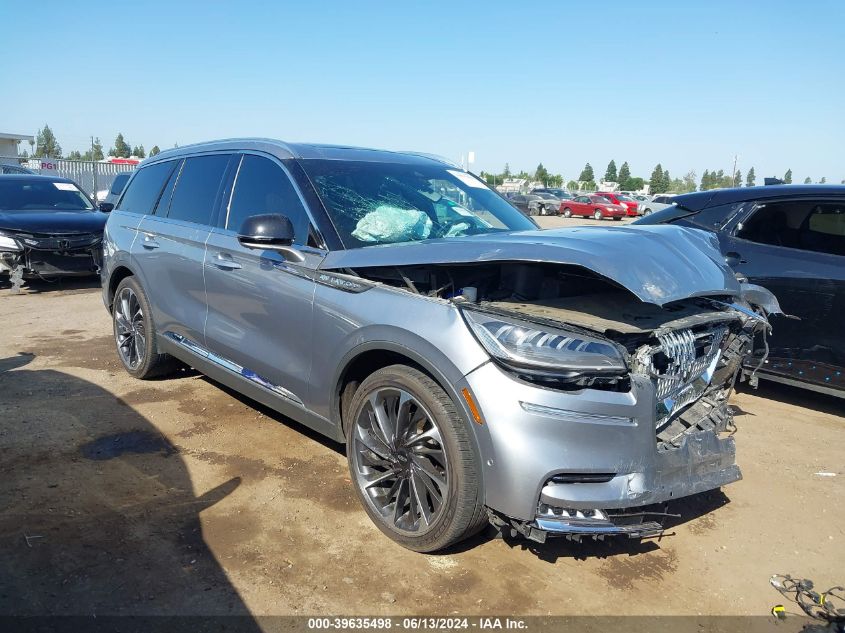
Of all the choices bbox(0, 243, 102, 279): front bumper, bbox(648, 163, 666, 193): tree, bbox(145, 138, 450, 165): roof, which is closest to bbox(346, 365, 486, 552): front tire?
bbox(145, 138, 450, 165): roof

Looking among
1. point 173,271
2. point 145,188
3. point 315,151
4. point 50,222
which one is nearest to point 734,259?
point 315,151

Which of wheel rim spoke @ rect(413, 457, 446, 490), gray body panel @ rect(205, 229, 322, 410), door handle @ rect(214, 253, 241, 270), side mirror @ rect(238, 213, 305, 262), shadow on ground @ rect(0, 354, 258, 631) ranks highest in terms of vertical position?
side mirror @ rect(238, 213, 305, 262)

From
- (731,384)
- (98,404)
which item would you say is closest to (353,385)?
(731,384)

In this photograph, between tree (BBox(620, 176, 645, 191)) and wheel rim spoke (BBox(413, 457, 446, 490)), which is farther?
tree (BBox(620, 176, 645, 191))

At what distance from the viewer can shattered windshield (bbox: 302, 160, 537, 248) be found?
144 inches

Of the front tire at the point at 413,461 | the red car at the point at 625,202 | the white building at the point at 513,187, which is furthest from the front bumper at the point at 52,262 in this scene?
the white building at the point at 513,187

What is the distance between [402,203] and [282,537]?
2.00 m

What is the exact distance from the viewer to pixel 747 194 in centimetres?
562

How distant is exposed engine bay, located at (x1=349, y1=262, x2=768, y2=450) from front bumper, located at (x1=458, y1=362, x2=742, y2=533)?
0.08 metres

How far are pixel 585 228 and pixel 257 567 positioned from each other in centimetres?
228

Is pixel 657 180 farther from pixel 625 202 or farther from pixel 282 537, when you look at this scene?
pixel 282 537

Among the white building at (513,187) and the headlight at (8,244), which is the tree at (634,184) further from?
the headlight at (8,244)

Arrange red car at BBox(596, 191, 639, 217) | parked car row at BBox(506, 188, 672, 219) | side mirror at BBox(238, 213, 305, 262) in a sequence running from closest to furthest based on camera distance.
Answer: side mirror at BBox(238, 213, 305, 262)
parked car row at BBox(506, 188, 672, 219)
red car at BBox(596, 191, 639, 217)

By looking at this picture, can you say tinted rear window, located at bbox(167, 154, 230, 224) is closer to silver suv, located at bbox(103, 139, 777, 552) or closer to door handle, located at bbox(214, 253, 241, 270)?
silver suv, located at bbox(103, 139, 777, 552)
